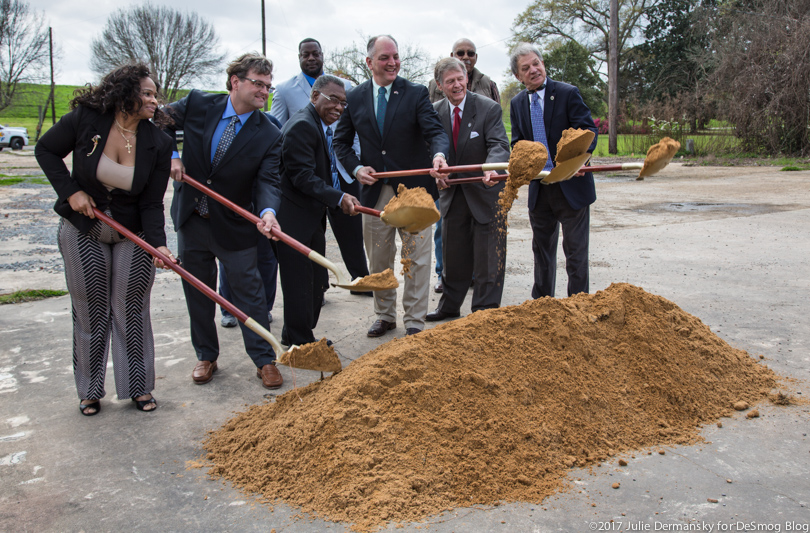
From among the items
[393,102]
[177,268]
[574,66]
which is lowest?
[177,268]

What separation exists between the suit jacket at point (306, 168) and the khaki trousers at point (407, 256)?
→ 577 mm

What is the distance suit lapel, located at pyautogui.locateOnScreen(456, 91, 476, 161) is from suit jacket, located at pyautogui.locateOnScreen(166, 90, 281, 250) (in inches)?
58.6

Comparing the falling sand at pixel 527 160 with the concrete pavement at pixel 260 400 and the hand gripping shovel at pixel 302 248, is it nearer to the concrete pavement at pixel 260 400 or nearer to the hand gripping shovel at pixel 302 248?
the hand gripping shovel at pixel 302 248

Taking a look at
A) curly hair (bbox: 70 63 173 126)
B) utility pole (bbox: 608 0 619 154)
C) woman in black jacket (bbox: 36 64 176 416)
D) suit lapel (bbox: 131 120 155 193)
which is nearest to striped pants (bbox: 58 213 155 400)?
woman in black jacket (bbox: 36 64 176 416)

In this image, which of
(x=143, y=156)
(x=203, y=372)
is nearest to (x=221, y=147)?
(x=143, y=156)

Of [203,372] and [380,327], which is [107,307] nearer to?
[203,372]

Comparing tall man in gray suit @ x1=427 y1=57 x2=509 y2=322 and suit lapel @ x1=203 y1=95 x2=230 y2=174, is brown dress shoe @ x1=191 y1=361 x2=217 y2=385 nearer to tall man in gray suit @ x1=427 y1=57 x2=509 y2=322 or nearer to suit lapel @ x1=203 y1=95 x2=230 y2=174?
suit lapel @ x1=203 y1=95 x2=230 y2=174

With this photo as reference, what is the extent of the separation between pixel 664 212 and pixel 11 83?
39.1 meters

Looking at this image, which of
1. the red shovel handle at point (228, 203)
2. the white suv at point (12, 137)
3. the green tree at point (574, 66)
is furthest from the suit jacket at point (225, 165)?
the green tree at point (574, 66)

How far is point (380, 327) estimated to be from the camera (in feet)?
15.2

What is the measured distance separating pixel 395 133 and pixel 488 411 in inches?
90.6

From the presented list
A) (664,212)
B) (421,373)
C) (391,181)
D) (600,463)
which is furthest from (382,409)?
(664,212)

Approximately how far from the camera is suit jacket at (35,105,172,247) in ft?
10.2

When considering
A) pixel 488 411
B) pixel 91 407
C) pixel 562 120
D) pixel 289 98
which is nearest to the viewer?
pixel 488 411
